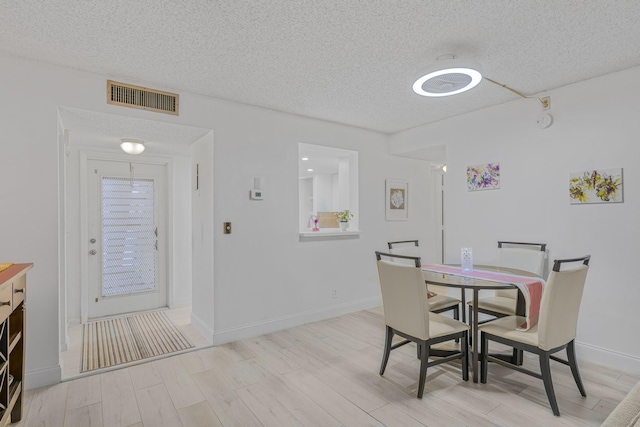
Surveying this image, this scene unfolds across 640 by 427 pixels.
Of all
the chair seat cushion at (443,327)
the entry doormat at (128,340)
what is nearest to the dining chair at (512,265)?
the chair seat cushion at (443,327)

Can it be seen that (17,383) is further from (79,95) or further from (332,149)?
(332,149)

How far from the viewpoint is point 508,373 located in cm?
261

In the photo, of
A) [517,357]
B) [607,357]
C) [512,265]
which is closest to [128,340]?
[517,357]

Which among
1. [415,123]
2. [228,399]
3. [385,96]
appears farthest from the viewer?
[415,123]

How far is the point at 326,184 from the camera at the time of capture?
820cm

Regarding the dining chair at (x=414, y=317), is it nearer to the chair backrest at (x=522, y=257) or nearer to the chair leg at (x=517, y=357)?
the chair leg at (x=517, y=357)

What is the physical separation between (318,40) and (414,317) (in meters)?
1.99

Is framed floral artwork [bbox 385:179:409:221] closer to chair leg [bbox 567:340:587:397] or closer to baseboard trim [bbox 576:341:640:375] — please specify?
baseboard trim [bbox 576:341:640:375]

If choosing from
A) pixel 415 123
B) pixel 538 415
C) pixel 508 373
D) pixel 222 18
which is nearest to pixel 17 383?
pixel 222 18

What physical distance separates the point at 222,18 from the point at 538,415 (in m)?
3.09

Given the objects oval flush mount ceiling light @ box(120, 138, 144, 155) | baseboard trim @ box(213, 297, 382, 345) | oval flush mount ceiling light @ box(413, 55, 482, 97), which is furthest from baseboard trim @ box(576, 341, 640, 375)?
oval flush mount ceiling light @ box(120, 138, 144, 155)

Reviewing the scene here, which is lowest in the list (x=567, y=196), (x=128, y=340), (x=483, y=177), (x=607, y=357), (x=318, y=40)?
(x=128, y=340)

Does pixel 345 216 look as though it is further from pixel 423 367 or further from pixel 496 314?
pixel 423 367

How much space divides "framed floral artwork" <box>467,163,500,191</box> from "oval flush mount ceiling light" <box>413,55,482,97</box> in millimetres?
1452
